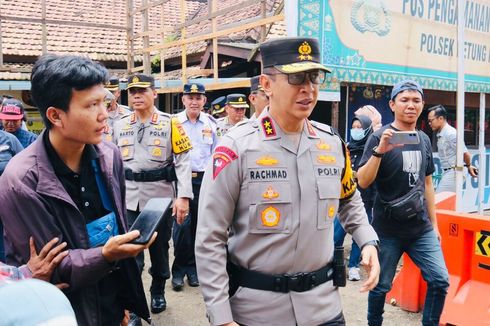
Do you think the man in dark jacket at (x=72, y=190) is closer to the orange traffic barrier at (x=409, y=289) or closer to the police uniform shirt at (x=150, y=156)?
the police uniform shirt at (x=150, y=156)

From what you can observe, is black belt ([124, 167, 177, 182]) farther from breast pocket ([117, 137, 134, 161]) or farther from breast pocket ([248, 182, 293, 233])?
breast pocket ([248, 182, 293, 233])

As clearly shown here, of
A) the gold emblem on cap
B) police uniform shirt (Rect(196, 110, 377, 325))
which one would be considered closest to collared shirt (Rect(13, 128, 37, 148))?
police uniform shirt (Rect(196, 110, 377, 325))

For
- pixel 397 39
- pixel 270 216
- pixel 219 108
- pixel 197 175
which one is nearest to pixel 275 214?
pixel 270 216

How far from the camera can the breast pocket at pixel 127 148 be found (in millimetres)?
4422

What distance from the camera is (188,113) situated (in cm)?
601

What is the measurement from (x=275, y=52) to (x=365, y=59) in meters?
4.93

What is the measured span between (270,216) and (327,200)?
280 mm

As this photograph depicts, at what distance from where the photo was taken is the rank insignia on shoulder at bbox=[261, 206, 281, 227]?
2111mm

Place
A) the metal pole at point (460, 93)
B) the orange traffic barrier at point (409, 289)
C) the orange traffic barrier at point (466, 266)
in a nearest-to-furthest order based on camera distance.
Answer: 1. the orange traffic barrier at point (466, 266)
2. the orange traffic barrier at point (409, 289)
3. the metal pole at point (460, 93)

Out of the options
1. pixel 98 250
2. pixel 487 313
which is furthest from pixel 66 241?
pixel 487 313

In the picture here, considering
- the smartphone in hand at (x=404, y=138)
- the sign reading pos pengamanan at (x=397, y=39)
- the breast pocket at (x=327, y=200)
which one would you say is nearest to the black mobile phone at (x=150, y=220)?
the breast pocket at (x=327, y=200)

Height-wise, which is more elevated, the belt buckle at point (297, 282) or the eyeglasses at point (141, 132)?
the eyeglasses at point (141, 132)

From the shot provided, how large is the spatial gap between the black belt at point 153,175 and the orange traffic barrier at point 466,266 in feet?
8.03

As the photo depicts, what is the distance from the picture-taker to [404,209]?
360 centimetres
